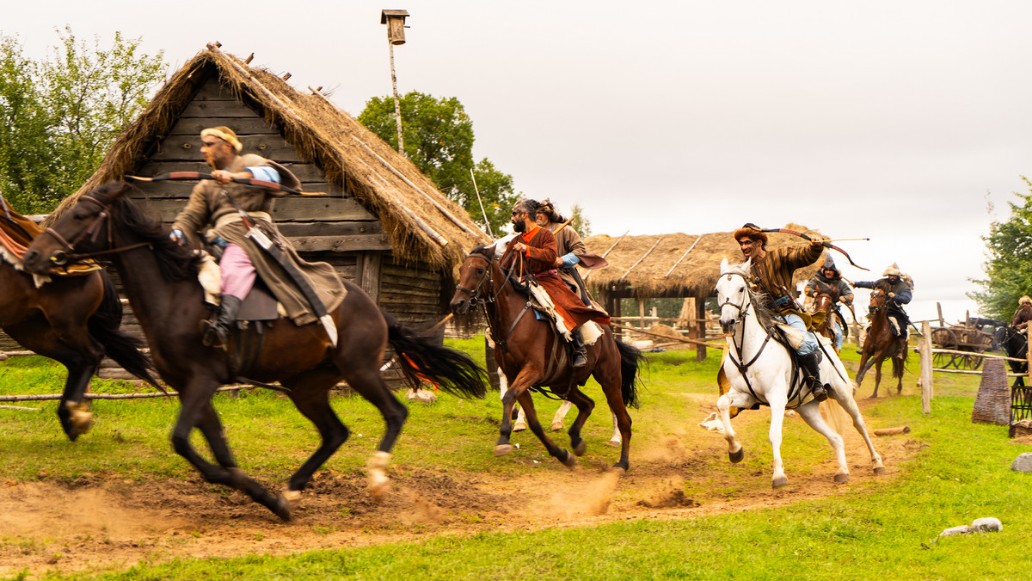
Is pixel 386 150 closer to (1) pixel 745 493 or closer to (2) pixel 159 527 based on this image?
(1) pixel 745 493

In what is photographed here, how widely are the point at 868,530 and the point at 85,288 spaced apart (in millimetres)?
7443

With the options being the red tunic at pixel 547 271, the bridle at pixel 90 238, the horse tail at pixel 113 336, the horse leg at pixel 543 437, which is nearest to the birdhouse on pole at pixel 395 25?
the red tunic at pixel 547 271

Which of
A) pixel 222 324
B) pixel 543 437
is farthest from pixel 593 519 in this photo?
pixel 222 324

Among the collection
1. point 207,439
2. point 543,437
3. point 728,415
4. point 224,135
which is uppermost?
point 224,135

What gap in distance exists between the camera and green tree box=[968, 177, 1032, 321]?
34.6 m

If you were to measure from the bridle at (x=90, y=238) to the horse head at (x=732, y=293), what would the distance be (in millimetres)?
5782

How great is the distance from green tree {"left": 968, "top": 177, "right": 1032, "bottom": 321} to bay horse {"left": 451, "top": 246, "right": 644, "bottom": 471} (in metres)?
27.6

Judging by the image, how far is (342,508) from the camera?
8359 millimetres

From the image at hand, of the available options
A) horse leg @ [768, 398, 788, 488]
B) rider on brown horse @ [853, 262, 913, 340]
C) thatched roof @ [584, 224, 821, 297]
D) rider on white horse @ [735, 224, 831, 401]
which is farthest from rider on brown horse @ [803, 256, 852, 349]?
thatched roof @ [584, 224, 821, 297]

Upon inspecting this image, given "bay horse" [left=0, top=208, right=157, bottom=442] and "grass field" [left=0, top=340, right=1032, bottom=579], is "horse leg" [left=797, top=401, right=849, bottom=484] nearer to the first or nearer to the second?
"grass field" [left=0, top=340, right=1032, bottom=579]

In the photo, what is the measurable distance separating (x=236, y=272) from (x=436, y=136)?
90.0ft

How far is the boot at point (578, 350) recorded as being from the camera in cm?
1138

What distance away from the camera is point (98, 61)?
30.2 metres

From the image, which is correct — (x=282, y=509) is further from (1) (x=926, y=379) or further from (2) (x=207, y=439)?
(1) (x=926, y=379)
